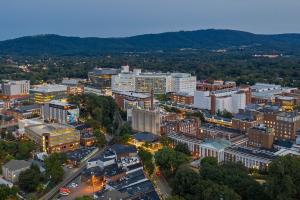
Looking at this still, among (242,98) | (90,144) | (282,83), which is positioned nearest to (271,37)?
(282,83)

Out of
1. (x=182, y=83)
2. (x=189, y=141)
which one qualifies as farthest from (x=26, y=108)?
(x=182, y=83)

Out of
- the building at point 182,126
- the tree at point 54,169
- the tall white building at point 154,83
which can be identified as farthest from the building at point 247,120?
the tall white building at point 154,83

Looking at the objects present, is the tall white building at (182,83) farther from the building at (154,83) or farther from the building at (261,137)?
the building at (261,137)

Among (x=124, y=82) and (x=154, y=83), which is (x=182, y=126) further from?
(x=124, y=82)

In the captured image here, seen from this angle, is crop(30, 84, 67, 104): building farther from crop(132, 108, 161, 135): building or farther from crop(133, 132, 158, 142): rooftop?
crop(133, 132, 158, 142): rooftop

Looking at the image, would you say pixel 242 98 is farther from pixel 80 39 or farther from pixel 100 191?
pixel 80 39
